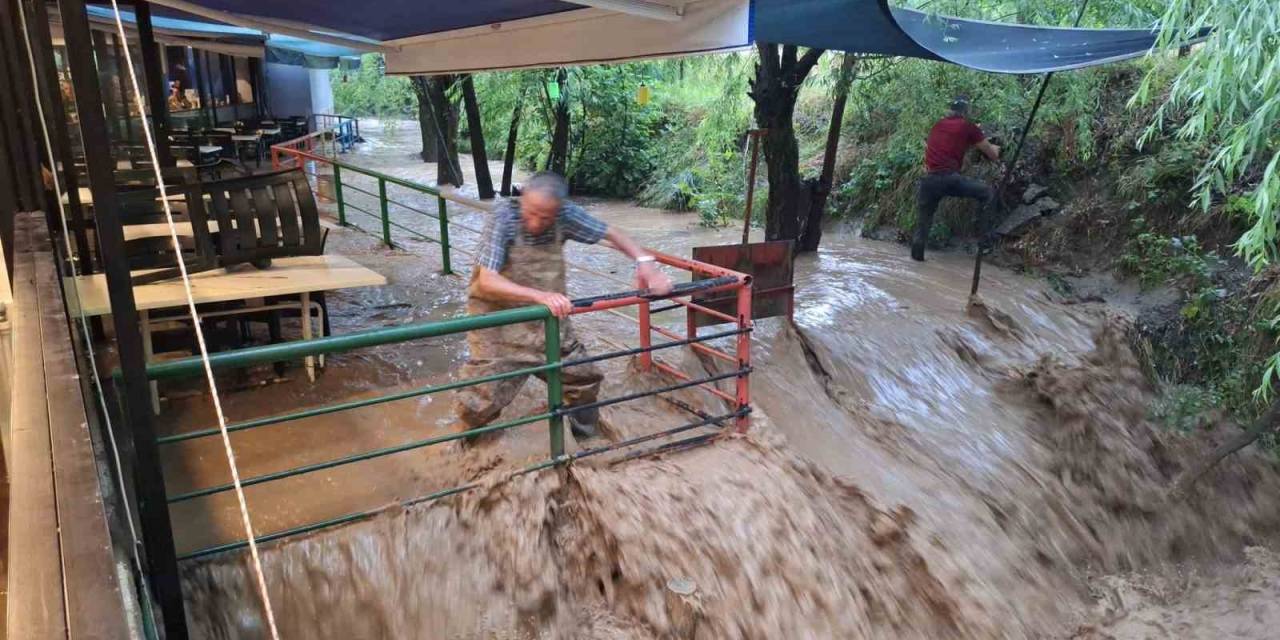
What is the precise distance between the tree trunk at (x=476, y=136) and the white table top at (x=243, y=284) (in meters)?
7.85

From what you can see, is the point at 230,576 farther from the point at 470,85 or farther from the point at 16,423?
the point at 470,85

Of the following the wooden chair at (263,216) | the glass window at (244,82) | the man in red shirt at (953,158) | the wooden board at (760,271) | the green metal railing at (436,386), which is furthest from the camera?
the glass window at (244,82)

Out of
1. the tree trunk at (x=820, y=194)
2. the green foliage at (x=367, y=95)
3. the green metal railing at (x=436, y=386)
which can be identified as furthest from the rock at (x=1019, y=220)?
the green foliage at (x=367, y=95)

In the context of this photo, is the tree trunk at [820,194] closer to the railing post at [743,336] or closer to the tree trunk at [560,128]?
the railing post at [743,336]

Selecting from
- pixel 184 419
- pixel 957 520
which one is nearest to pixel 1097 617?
pixel 957 520

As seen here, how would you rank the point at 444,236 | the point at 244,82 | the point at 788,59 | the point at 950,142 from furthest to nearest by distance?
the point at 244,82 → the point at 950,142 → the point at 788,59 → the point at 444,236

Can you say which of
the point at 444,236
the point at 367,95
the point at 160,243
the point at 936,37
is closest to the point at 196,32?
the point at 444,236

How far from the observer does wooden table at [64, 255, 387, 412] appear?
413 cm

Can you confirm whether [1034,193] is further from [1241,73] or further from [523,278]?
[523,278]

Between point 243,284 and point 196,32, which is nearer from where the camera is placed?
point 243,284

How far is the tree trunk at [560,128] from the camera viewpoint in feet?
45.3

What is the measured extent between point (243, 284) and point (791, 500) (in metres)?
3.22

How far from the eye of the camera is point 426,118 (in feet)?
61.4

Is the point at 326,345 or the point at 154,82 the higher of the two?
the point at 154,82
